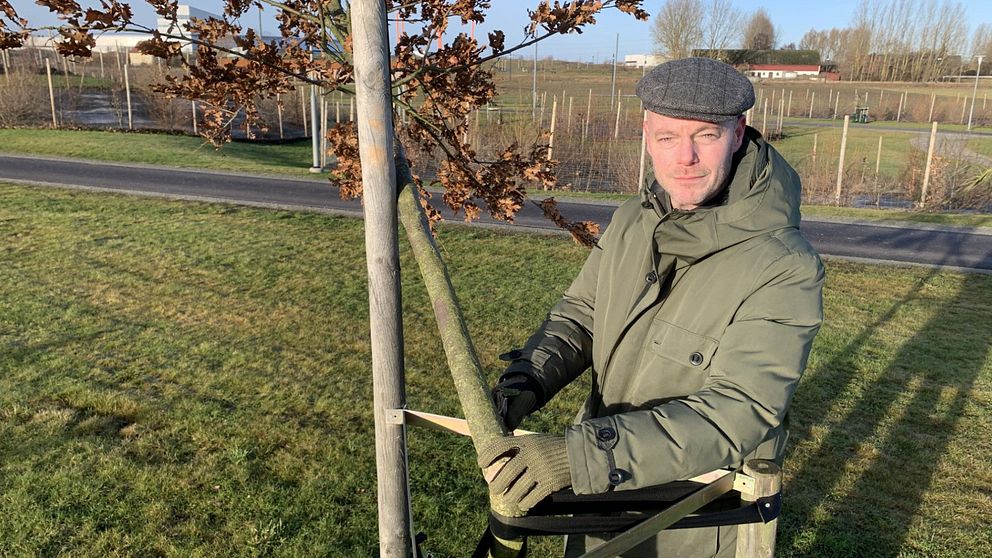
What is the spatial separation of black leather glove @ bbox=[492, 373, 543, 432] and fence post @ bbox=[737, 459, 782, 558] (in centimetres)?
52

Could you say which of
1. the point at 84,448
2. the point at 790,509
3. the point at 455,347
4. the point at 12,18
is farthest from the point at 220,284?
the point at 455,347

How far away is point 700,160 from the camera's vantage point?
63.7 inches

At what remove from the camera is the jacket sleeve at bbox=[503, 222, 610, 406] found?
6.03 ft

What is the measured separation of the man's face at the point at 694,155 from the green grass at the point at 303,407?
2400 mm

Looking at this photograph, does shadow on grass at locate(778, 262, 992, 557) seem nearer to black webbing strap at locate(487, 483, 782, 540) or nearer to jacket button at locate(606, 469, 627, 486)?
black webbing strap at locate(487, 483, 782, 540)

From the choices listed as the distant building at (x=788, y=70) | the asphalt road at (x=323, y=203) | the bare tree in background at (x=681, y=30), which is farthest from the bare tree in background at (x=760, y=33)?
the asphalt road at (x=323, y=203)

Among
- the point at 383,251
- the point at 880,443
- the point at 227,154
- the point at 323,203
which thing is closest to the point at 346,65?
the point at 383,251

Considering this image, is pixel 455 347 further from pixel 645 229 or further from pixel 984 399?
pixel 984 399

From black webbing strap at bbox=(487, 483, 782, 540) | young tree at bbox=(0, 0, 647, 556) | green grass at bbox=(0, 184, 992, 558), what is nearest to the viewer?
black webbing strap at bbox=(487, 483, 782, 540)

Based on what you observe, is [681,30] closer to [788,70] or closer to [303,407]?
[303,407]

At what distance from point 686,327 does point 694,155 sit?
405 mm

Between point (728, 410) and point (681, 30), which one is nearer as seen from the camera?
point (728, 410)

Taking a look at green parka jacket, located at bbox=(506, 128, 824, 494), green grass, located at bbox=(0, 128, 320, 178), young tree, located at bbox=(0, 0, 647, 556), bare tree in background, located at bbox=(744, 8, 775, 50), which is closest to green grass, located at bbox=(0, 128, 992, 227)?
green grass, located at bbox=(0, 128, 320, 178)

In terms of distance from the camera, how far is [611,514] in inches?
62.6
